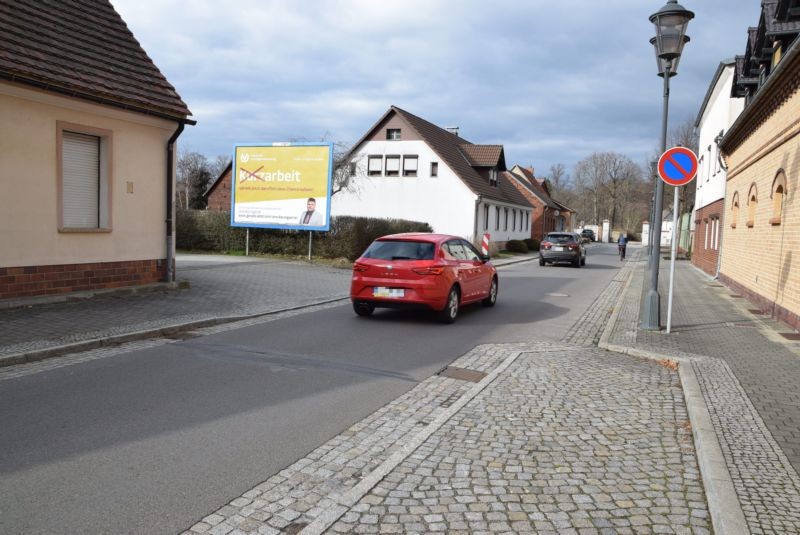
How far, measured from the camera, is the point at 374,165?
3856cm

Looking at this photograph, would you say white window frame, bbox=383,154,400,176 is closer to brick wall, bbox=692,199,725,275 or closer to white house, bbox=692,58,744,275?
white house, bbox=692,58,744,275

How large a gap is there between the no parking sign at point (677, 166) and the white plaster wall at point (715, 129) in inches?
538

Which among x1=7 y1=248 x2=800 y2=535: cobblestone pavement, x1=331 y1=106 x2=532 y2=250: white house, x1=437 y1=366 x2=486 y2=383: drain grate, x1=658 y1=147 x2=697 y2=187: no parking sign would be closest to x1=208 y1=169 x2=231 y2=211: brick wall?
x1=331 y1=106 x2=532 y2=250: white house

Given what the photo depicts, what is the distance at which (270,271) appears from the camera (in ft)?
64.3

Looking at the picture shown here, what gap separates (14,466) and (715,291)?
16931 mm

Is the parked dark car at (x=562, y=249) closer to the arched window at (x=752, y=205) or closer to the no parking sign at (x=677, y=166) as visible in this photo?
the arched window at (x=752, y=205)

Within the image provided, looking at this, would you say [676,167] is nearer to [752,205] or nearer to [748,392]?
[748,392]

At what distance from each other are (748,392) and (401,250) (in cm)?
599

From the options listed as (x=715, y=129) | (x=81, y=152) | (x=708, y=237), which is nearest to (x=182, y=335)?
(x=81, y=152)

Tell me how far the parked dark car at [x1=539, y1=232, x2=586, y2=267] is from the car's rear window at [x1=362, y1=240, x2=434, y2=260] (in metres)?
19.7

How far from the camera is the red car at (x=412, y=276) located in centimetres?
1030

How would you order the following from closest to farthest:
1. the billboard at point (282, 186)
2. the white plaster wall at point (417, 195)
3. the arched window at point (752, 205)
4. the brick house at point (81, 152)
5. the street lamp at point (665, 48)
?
the street lamp at point (665, 48) → the brick house at point (81, 152) → the arched window at point (752, 205) → the billboard at point (282, 186) → the white plaster wall at point (417, 195)

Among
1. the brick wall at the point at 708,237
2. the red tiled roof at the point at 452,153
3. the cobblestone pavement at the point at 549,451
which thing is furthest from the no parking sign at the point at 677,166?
the red tiled roof at the point at 452,153

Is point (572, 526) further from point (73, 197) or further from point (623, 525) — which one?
point (73, 197)
